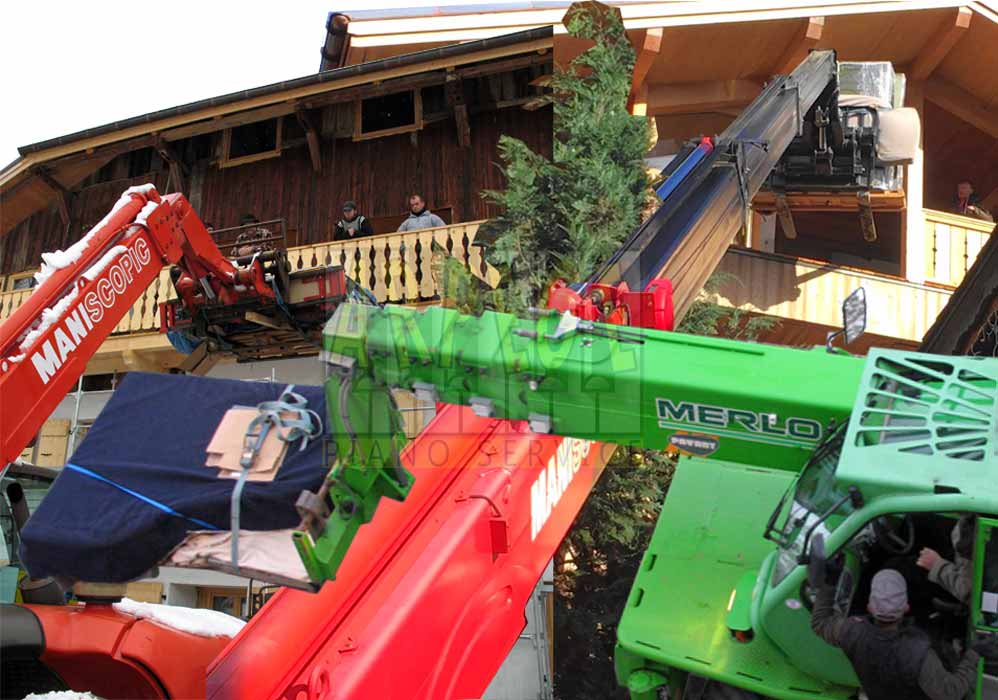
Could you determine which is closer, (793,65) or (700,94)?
(793,65)

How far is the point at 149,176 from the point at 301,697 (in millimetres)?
15649

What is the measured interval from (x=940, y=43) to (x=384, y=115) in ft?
27.9

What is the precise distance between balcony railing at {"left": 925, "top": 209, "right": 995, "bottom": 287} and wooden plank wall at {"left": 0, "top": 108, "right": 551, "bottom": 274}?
18.7 feet

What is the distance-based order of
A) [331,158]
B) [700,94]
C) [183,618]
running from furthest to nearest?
[331,158] → [700,94] → [183,618]

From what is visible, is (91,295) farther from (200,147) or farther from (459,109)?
(200,147)

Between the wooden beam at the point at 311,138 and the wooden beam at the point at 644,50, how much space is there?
17.0ft

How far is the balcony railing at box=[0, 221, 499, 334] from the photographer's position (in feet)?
44.5

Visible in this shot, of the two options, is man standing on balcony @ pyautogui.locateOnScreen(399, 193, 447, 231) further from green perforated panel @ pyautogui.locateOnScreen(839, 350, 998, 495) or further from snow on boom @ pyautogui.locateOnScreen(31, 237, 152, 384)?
green perforated panel @ pyautogui.locateOnScreen(839, 350, 998, 495)

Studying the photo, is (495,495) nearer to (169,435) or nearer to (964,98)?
(169,435)

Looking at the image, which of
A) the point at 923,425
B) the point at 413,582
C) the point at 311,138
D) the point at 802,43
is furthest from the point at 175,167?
the point at 923,425

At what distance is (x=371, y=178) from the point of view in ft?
55.4

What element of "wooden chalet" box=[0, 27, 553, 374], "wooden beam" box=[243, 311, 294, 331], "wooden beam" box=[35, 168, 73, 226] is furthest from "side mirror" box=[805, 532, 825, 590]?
"wooden beam" box=[35, 168, 73, 226]

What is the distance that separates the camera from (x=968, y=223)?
15352 millimetres

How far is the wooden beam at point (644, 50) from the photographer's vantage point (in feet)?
47.3
